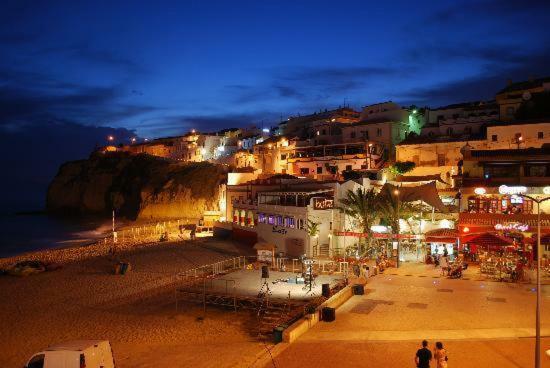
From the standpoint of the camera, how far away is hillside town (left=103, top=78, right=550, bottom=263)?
2988cm

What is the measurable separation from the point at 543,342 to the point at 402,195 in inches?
783

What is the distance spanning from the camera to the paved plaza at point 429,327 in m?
13.2

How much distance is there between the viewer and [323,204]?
109 feet

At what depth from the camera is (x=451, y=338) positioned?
14.8 metres

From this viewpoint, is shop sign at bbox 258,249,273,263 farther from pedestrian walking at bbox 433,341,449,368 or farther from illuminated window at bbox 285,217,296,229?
pedestrian walking at bbox 433,341,449,368

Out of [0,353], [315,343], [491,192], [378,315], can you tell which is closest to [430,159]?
[491,192]

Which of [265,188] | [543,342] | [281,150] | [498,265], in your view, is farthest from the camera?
[281,150]

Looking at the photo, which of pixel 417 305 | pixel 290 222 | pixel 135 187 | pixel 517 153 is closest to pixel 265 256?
pixel 290 222

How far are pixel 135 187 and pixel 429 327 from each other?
262ft

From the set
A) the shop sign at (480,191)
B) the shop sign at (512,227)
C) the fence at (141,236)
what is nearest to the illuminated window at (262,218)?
the fence at (141,236)

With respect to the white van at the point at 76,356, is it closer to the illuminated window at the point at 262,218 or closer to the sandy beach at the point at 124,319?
the sandy beach at the point at 124,319

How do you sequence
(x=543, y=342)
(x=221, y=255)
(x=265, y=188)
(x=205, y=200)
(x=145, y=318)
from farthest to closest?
(x=205, y=200), (x=265, y=188), (x=221, y=255), (x=145, y=318), (x=543, y=342)

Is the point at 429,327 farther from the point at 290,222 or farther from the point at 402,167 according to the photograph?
the point at 402,167

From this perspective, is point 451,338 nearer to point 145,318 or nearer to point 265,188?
point 145,318
